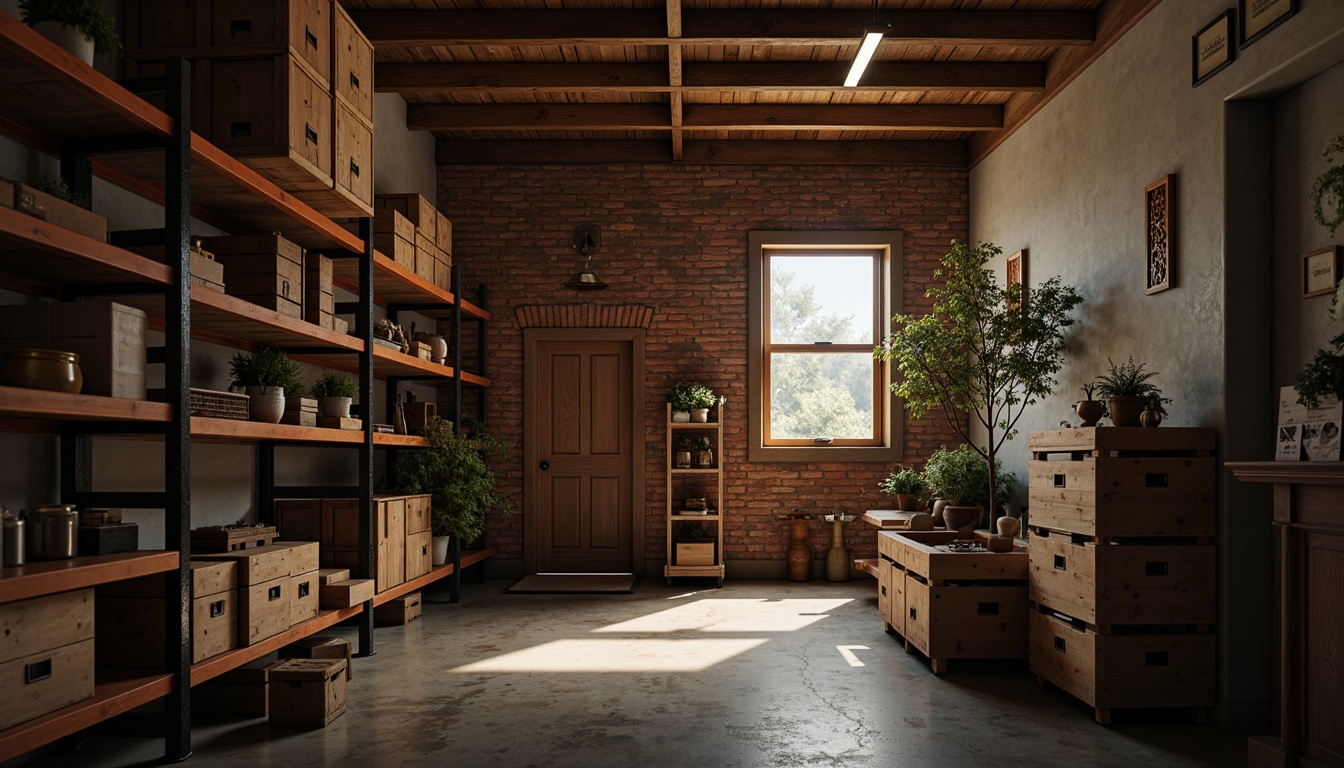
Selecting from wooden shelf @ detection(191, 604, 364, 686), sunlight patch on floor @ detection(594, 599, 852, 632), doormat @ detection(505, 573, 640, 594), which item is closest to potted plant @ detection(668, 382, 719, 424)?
doormat @ detection(505, 573, 640, 594)

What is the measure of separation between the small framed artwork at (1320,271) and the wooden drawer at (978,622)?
7.34 feet

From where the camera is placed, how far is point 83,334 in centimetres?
337

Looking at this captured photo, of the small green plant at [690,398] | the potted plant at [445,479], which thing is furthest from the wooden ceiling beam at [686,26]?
the small green plant at [690,398]

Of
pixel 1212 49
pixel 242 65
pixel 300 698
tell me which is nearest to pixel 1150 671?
pixel 1212 49

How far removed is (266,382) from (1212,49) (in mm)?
5198

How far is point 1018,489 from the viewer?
7129 millimetres

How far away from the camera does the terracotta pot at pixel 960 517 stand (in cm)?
642

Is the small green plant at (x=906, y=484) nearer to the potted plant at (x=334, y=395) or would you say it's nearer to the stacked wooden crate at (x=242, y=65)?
the potted plant at (x=334, y=395)

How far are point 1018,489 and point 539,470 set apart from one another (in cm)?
453

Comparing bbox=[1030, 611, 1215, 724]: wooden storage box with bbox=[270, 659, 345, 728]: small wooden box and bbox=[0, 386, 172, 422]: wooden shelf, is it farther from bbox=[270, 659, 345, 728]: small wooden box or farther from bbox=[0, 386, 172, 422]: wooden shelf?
bbox=[0, 386, 172, 422]: wooden shelf

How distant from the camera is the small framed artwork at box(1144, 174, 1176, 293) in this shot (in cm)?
488

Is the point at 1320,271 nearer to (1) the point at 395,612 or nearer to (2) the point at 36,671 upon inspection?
(2) the point at 36,671

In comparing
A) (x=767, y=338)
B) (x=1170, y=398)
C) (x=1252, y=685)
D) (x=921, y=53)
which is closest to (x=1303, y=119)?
(x=1170, y=398)

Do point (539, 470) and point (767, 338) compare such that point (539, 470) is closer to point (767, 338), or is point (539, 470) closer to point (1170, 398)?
point (767, 338)
